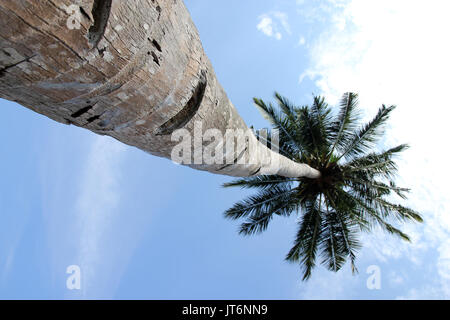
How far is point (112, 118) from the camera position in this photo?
63.7 inches

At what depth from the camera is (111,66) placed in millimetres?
1251

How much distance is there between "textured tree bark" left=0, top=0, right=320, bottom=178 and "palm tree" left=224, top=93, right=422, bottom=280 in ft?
19.9

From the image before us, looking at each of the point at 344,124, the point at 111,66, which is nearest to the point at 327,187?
the point at 344,124

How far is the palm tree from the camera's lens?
726 cm

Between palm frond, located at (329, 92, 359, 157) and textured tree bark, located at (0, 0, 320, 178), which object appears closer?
textured tree bark, located at (0, 0, 320, 178)

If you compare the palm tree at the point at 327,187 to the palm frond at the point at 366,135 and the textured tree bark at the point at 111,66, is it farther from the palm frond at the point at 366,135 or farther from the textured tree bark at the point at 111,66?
the textured tree bark at the point at 111,66

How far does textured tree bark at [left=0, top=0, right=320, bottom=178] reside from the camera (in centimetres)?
100

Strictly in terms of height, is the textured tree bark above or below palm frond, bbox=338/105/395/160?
below

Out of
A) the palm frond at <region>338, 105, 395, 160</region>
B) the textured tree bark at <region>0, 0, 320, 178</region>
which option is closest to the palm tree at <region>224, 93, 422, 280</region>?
the palm frond at <region>338, 105, 395, 160</region>

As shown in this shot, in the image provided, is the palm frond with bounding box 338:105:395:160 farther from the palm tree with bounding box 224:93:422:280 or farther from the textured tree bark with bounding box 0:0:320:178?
the textured tree bark with bounding box 0:0:320:178

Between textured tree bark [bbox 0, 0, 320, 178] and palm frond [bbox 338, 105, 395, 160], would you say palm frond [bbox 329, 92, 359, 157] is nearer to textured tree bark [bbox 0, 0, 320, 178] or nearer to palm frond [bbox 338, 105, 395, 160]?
palm frond [bbox 338, 105, 395, 160]

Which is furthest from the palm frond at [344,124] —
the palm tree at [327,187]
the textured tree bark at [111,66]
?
the textured tree bark at [111,66]

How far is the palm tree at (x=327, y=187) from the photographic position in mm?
7258

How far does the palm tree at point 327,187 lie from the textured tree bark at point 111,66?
19.9ft
